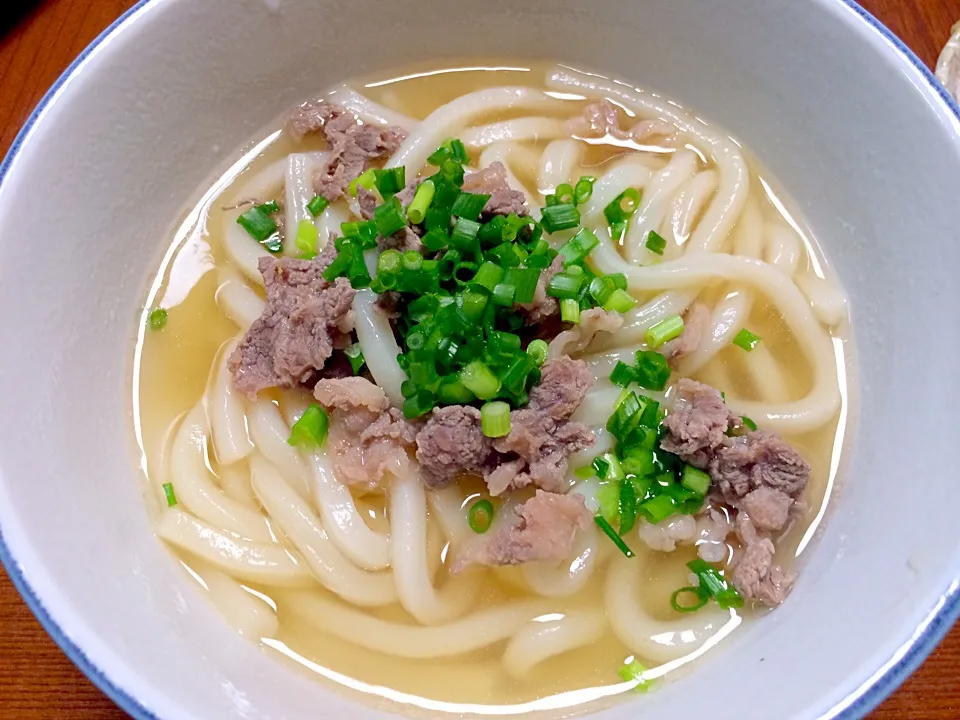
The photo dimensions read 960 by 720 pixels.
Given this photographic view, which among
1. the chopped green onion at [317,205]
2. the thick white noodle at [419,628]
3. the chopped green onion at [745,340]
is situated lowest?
the thick white noodle at [419,628]

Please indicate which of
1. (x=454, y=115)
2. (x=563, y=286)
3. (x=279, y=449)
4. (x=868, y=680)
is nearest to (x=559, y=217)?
(x=563, y=286)

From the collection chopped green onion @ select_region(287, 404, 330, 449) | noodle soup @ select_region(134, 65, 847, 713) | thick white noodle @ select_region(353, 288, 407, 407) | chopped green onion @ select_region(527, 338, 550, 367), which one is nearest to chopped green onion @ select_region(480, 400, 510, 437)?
noodle soup @ select_region(134, 65, 847, 713)

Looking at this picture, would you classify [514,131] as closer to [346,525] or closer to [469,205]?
[469,205]

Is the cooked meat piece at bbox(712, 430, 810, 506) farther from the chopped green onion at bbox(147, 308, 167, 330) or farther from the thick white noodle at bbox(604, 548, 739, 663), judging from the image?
the chopped green onion at bbox(147, 308, 167, 330)

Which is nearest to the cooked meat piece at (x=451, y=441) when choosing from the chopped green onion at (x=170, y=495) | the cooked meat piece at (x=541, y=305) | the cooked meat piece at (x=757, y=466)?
the cooked meat piece at (x=541, y=305)

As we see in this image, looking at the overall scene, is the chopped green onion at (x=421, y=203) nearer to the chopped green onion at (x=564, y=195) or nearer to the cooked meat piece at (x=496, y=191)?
the cooked meat piece at (x=496, y=191)

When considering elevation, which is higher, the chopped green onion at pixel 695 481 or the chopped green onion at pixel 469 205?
the chopped green onion at pixel 469 205

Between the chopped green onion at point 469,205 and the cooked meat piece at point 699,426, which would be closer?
the cooked meat piece at point 699,426
